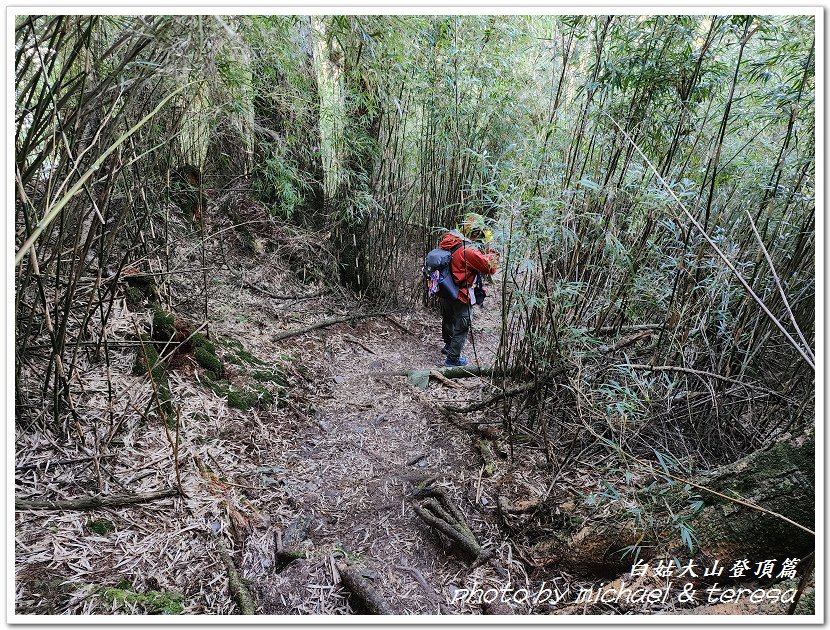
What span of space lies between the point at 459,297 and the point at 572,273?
5.13ft

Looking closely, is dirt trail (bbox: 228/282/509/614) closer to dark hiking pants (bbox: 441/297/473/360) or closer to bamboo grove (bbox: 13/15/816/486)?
bamboo grove (bbox: 13/15/816/486)

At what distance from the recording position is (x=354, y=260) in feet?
14.3

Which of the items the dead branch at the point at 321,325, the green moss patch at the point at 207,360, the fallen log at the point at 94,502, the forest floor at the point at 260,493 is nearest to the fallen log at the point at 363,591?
the forest floor at the point at 260,493

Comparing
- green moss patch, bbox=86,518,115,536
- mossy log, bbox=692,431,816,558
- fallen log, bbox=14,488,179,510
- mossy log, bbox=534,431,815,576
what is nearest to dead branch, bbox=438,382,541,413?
mossy log, bbox=534,431,815,576

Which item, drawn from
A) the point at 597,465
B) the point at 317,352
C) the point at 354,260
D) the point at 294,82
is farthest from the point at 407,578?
the point at 294,82

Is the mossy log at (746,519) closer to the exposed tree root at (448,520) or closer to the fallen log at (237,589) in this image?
the exposed tree root at (448,520)

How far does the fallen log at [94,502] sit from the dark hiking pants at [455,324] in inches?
101

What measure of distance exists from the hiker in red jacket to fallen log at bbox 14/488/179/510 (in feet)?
7.79

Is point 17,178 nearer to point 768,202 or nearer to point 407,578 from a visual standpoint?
point 407,578

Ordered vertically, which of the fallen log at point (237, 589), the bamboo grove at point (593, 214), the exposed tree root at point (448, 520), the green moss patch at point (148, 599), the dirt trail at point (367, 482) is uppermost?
the bamboo grove at point (593, 214)

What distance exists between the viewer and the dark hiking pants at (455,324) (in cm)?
363

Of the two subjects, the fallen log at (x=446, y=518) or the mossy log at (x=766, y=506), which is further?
the fallen log at (x=446, y=518)

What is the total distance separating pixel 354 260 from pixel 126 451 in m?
3.03

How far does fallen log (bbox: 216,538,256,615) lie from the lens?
1290 mm
